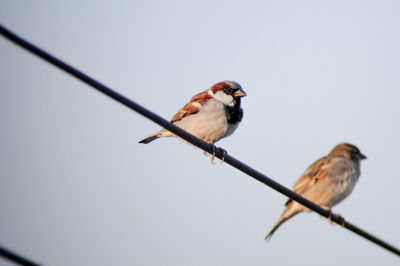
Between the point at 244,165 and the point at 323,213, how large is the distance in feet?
2.72

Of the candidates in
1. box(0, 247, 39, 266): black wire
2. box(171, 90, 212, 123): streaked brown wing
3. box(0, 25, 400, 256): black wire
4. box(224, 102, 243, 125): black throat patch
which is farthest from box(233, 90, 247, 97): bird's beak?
box(0, 247, 39, 266): black wire

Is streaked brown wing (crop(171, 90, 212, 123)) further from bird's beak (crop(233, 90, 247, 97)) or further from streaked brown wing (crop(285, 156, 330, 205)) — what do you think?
streaked brown wing (crop(285, 156, 330, 205))

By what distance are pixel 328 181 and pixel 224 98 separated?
1696mm

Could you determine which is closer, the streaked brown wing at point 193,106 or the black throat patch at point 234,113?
the black throat patch at point 234,113

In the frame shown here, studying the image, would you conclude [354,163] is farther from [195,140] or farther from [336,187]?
[195,140]

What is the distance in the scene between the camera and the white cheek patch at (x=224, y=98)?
15.6 feet

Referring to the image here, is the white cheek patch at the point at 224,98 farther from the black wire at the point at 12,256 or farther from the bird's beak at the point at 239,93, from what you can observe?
the black wire at the point at 12,256

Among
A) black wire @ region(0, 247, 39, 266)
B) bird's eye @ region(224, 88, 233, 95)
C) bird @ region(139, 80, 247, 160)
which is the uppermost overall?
bird's eye @ region(224, 88, 233, 95)

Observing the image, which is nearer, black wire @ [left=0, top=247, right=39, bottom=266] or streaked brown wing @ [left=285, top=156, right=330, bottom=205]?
black wire @ [left=0, top=247, right=39, bottom=266]

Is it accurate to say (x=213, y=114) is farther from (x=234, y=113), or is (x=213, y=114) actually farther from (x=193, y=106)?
(x=193, y=106)

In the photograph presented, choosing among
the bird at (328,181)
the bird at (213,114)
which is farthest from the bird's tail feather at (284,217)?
the bird at (213,114)

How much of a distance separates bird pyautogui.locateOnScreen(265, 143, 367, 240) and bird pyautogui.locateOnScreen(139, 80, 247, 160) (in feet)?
5.15

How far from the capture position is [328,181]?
5699 mm

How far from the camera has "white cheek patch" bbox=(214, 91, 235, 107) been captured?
188 inches
